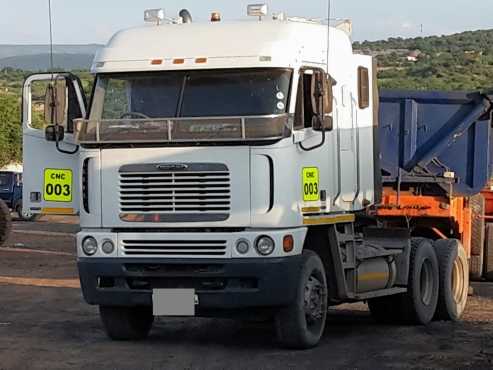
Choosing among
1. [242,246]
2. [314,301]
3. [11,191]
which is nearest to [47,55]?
[242,246]

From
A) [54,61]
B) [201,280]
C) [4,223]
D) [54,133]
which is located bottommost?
[4,223]

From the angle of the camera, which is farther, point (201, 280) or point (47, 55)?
point (47, 55)

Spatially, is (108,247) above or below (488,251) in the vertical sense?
above

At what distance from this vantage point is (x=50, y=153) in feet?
39.2

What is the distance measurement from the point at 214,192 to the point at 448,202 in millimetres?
5379

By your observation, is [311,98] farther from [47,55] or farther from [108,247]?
[47,55]

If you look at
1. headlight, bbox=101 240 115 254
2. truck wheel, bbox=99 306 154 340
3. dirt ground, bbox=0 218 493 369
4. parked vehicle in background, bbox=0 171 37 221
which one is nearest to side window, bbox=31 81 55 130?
headlight, bbox=101 240 115 254

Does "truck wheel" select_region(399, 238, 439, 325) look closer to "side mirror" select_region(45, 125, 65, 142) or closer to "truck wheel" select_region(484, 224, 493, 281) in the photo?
"truck wheel" select_region(484, 224, 493, 281)

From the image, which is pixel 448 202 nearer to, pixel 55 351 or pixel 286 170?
pixel 286 170

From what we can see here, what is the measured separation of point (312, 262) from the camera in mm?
11328

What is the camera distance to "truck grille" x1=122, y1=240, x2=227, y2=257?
430 inches

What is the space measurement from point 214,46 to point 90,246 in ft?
7.53

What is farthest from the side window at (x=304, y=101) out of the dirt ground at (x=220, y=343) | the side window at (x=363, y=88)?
the dirt ground at (x=220, y=343)

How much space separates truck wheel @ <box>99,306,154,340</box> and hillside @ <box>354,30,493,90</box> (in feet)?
84.7
